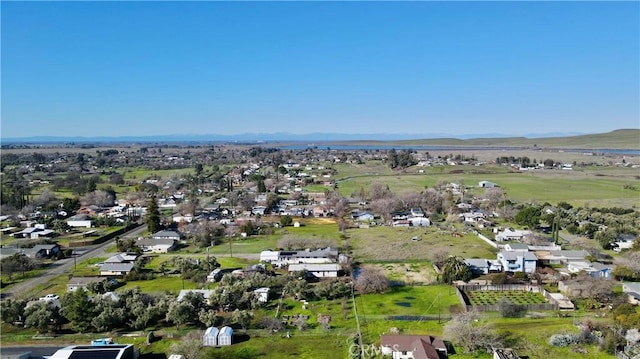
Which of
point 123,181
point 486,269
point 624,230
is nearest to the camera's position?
point 486,269

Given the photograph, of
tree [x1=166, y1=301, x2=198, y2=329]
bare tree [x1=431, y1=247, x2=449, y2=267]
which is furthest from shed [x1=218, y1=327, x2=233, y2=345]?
bare tree [x1=431, y1=247, x2=449, y2=267]

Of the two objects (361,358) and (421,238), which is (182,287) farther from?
(421,238)

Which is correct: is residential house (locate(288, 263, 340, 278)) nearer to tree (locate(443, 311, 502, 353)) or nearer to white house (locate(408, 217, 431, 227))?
tree (locate(443, 311, 502, 353))

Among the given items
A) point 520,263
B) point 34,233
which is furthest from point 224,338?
point 34,233

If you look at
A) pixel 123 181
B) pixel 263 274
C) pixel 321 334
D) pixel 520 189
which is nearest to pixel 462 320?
pixel 321 334

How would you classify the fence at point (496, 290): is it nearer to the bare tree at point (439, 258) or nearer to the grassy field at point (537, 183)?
the bare tree at point (439, 258)

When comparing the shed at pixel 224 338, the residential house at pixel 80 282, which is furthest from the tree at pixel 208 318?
the residential house at pixel 80 282
